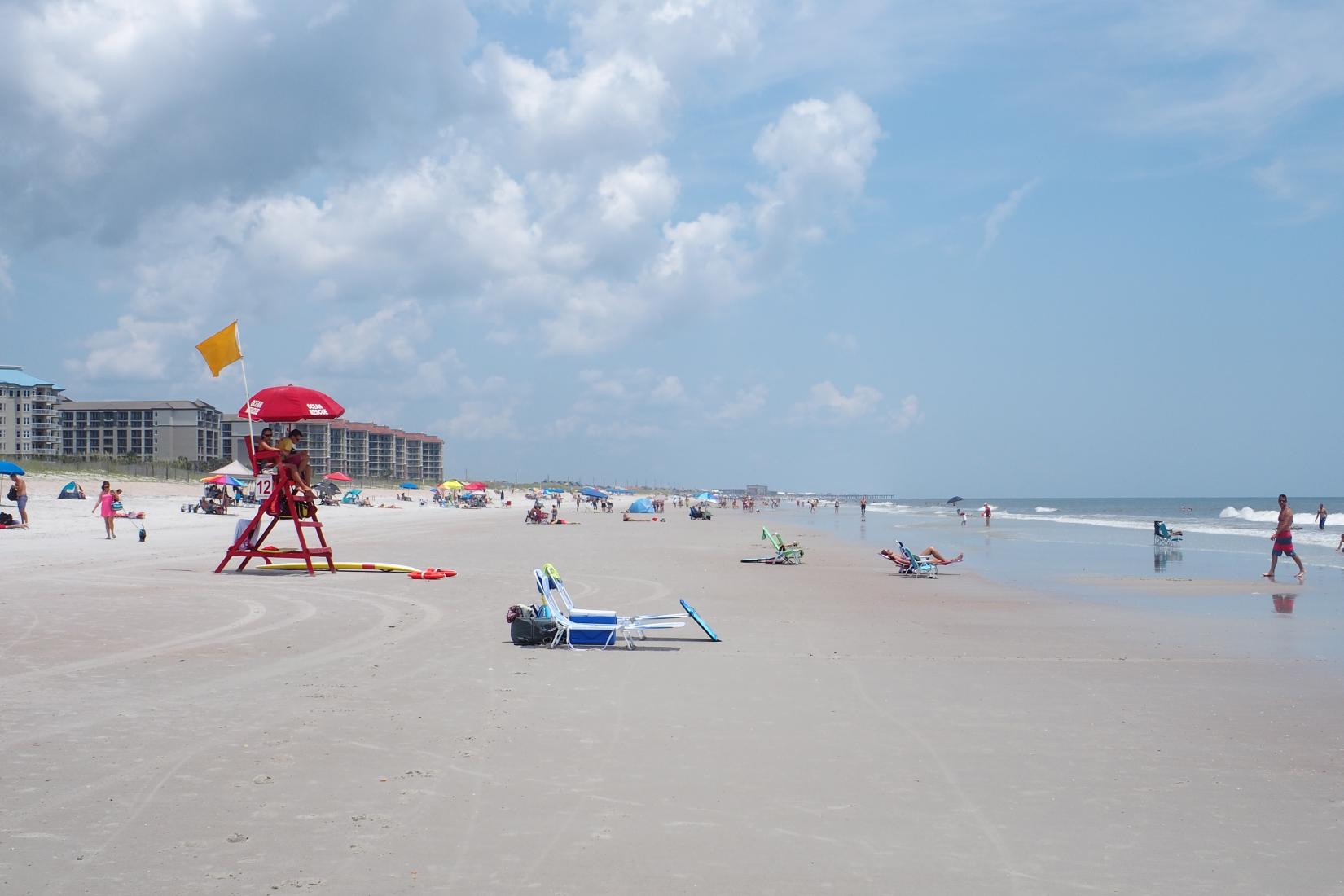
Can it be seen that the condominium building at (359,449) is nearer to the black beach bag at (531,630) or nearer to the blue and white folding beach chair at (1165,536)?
the blue and white folding beach chair at (1165,536)

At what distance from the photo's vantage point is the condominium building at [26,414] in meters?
105

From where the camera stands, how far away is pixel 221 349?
16266 millimetres

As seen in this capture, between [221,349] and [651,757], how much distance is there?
1301 cm

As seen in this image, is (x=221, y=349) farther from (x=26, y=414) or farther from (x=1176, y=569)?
(x=26, y=414)

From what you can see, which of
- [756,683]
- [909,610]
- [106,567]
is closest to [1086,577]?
[909,610]

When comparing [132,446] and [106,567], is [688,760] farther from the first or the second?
[132,446]

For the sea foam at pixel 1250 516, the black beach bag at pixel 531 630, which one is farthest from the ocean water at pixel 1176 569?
the sea foam at pixel 1250 516

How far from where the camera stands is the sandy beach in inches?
166

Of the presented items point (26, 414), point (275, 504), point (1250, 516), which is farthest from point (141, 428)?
point (275, 504)

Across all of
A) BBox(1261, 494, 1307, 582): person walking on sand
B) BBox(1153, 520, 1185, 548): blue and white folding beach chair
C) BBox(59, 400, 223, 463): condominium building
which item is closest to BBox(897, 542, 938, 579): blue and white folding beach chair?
BBox(1261, 494, 1307, 582): person walking on sand

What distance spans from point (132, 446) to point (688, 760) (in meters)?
137

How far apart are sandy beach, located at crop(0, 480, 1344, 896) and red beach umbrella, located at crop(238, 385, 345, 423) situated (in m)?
4.81

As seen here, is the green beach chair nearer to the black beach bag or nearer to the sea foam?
the black beach bag

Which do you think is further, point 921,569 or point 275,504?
point 921,569
